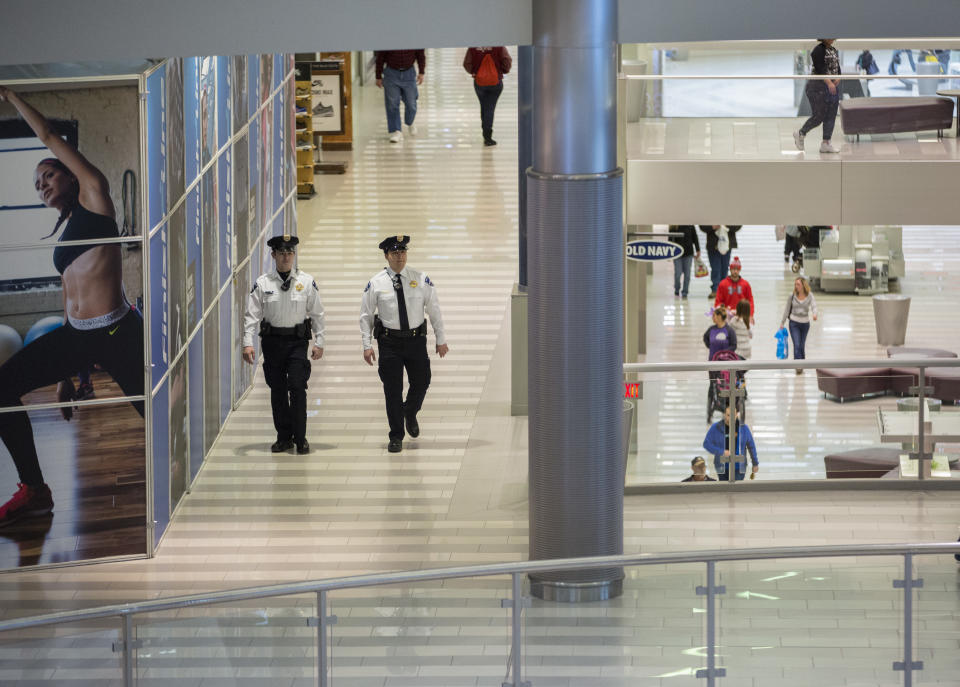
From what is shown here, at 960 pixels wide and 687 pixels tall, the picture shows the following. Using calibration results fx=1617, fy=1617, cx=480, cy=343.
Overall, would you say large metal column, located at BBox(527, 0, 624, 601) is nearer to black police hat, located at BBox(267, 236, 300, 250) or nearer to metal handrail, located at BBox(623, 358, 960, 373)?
metal handrail, located at BBox(623, 358, 960, 373)

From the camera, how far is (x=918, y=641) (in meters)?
6.64

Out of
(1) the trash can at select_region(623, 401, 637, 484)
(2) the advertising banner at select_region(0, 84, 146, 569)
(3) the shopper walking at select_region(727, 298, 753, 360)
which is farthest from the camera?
(3) the shopper walking at select_region(727, 298, 753, 360)

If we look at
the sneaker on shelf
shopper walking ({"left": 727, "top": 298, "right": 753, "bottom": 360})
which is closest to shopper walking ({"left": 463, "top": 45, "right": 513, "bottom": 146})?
shopper walking ({"left": 727, "top": 298, "right": 753, "bottom": 360})

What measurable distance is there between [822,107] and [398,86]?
9.41 metres

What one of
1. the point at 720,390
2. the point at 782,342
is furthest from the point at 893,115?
the point at 720,390

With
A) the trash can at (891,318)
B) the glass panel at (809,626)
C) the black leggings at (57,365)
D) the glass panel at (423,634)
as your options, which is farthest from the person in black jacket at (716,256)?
the glass panel at (423,634)

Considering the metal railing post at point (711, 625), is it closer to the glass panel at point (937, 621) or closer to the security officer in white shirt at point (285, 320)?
the glass panel at point (937, 621)

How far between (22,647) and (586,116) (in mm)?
4019

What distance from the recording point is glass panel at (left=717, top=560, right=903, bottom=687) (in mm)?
6637

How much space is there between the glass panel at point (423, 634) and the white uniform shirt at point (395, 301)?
17.6ft

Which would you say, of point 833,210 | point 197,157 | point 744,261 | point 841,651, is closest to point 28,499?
point 197,157

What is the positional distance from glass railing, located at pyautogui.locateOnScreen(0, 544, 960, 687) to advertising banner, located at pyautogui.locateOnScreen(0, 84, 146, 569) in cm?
356

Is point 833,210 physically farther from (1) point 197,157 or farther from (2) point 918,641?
(2) point 918,641

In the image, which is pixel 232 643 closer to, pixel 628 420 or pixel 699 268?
pixel 628 420
